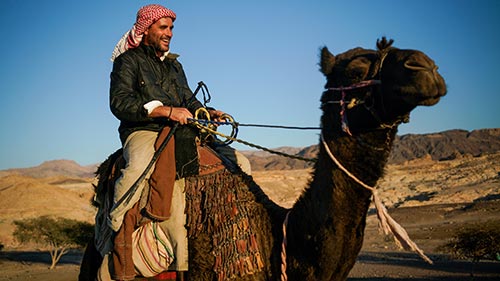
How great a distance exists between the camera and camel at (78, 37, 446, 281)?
3197 mm

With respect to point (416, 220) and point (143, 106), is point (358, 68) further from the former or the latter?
point (416, 220)

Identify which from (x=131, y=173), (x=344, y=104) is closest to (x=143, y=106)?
(x=131, y=173)

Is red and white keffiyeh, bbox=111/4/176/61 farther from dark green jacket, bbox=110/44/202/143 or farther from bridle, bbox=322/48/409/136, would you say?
bridle, bbox=322/48/409/136

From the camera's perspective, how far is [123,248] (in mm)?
4375

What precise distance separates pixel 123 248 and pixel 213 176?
3.36 feet

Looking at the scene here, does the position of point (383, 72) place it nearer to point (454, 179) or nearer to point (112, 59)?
point (112, 59)

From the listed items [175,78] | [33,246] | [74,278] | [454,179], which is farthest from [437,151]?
[175,78]

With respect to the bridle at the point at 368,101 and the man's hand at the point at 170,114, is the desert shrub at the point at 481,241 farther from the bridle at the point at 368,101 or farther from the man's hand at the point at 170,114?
the bridle at the point at 368,101

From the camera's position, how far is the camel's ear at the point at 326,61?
3723mm

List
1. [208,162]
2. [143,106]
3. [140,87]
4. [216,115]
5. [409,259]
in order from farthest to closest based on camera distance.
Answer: [409,259]
[216,115]
[140,87]
[208,162]
[143,106]

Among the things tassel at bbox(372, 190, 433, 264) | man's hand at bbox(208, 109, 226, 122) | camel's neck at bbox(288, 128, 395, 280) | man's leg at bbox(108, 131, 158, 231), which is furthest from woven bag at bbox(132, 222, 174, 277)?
tassel at bbox(372, 190, 433, 264)

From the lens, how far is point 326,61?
3738mm

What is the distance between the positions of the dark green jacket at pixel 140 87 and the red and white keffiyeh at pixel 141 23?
0.42 feet

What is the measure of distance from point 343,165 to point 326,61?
80 cm
